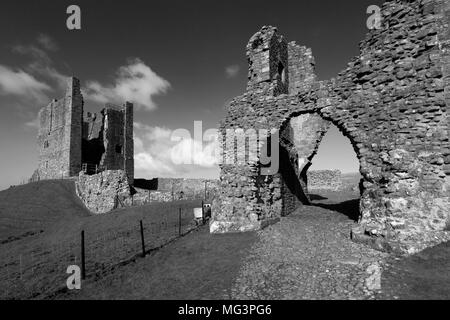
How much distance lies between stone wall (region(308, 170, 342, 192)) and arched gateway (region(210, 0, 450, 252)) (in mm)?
28493

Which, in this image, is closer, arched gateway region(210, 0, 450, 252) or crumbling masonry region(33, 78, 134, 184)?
arched gateway region(210, 0, 450, 252)

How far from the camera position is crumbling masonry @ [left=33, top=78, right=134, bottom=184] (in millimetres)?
41375

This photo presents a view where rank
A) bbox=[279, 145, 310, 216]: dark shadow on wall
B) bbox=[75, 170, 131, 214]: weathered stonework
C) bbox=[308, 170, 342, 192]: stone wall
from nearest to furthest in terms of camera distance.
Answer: bbox=[279, 145, 310, 216]: dark shadow on wall
bbox=[75, 170, 131, 214]: weathered stonework
bbox=[308, 170, 342, 192]: stone wall

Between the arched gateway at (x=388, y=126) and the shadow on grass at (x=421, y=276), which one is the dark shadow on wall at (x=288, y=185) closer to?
the arched gateway at (x=388, y=126)

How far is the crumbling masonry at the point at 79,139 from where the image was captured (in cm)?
4138

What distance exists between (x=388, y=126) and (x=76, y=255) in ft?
46.1

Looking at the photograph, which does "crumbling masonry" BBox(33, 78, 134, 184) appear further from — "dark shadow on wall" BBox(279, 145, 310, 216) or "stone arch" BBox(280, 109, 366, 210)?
"dark shadow on wall" BBox(279, 145, 310, 216)

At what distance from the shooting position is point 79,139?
42062 mm

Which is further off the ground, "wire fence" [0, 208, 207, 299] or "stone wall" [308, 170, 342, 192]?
"stone wall" [308, 170, 342, 192]

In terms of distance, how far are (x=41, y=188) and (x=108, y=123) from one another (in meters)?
16.0

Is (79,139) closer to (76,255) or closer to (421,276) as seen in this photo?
(76,255)

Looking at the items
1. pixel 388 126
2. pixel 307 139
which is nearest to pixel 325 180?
pixel 307 139

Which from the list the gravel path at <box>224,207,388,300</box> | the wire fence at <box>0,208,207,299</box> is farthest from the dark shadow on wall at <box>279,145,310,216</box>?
the wire fence at <box>0,208,207,299</box>

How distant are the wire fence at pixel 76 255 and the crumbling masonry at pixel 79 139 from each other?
92.7 feet
